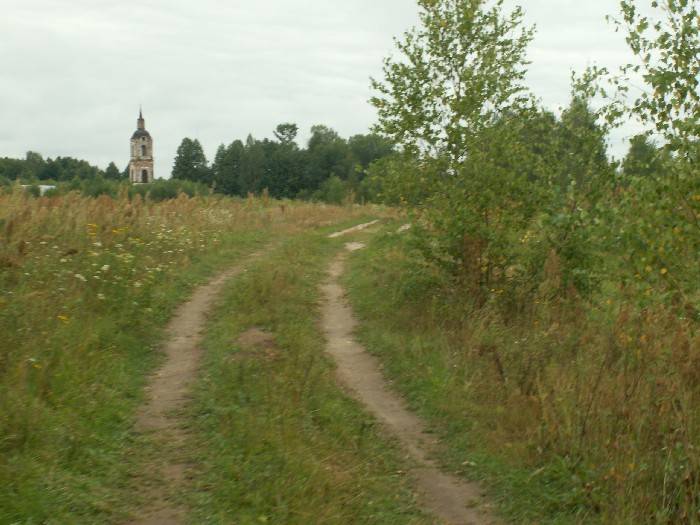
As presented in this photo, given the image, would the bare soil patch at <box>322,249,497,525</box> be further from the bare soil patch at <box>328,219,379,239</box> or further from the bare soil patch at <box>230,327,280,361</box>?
the bare soil patch at <box>328,219,379,239</box>

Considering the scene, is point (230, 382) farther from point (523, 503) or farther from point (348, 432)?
point (523, 503)

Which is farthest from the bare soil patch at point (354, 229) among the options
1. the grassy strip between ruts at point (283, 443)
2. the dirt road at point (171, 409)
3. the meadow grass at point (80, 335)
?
the grassy strip between ruts at point (283, 443)

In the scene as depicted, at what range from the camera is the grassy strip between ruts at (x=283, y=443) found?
561 centimetres

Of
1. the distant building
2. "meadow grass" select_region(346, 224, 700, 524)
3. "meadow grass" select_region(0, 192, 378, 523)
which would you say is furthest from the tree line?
"meadow grass" select_region(346, 224, 700, 524)

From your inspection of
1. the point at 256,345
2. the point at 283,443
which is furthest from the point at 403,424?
the point at 256,345

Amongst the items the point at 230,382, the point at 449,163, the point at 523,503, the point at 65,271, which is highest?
the point at 449,163

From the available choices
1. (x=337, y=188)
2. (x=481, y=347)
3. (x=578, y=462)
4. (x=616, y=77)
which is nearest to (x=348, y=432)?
(x=578, y=462)

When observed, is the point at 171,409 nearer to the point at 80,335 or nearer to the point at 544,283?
the point at 80,335

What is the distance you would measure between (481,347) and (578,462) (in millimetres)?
A: 3245

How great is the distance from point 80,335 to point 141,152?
83638 mm

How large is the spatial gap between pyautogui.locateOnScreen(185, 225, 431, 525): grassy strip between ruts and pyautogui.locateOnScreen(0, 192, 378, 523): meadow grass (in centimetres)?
67

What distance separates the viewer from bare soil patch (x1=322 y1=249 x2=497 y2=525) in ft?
20.2

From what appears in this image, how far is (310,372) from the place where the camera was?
8.69 metres

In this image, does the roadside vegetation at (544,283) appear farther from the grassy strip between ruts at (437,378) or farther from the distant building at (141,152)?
the distant building at (141,152)
